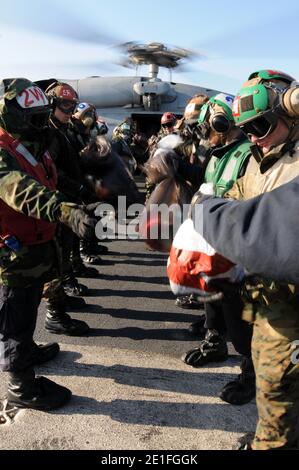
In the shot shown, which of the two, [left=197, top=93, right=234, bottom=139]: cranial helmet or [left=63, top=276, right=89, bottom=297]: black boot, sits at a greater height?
[left=197, top=93, right=234, bottom=139]: cranial helmet

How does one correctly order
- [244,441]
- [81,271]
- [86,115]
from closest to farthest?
1. [244,441]
2. [81,271]
3. [86,115]

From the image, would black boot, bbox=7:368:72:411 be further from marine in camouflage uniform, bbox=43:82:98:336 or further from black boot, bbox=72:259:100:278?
black boot, bbox=72:259:100:278

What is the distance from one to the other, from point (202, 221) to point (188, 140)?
2.43 metres

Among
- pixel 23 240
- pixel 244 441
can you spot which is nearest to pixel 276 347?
pixel 244 441

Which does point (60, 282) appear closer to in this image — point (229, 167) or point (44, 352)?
point (44, 352)

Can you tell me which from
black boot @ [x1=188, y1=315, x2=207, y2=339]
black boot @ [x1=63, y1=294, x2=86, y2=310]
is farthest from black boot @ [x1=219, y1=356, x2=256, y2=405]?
black boot @ [x1=63, y1=294, x2=86, y2=310]

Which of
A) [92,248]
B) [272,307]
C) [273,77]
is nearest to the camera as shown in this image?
[272,307]

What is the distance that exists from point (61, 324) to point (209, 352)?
4.50 feet

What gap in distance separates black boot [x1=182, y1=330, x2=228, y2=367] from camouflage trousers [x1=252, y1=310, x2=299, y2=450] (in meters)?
1.27

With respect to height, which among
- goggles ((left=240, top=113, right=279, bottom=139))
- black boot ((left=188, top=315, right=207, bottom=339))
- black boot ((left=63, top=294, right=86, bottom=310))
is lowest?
black boot ((left=63, top=294, right=86, bottom=310))

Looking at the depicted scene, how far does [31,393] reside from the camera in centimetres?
251

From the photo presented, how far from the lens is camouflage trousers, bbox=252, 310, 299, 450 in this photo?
169 cm
